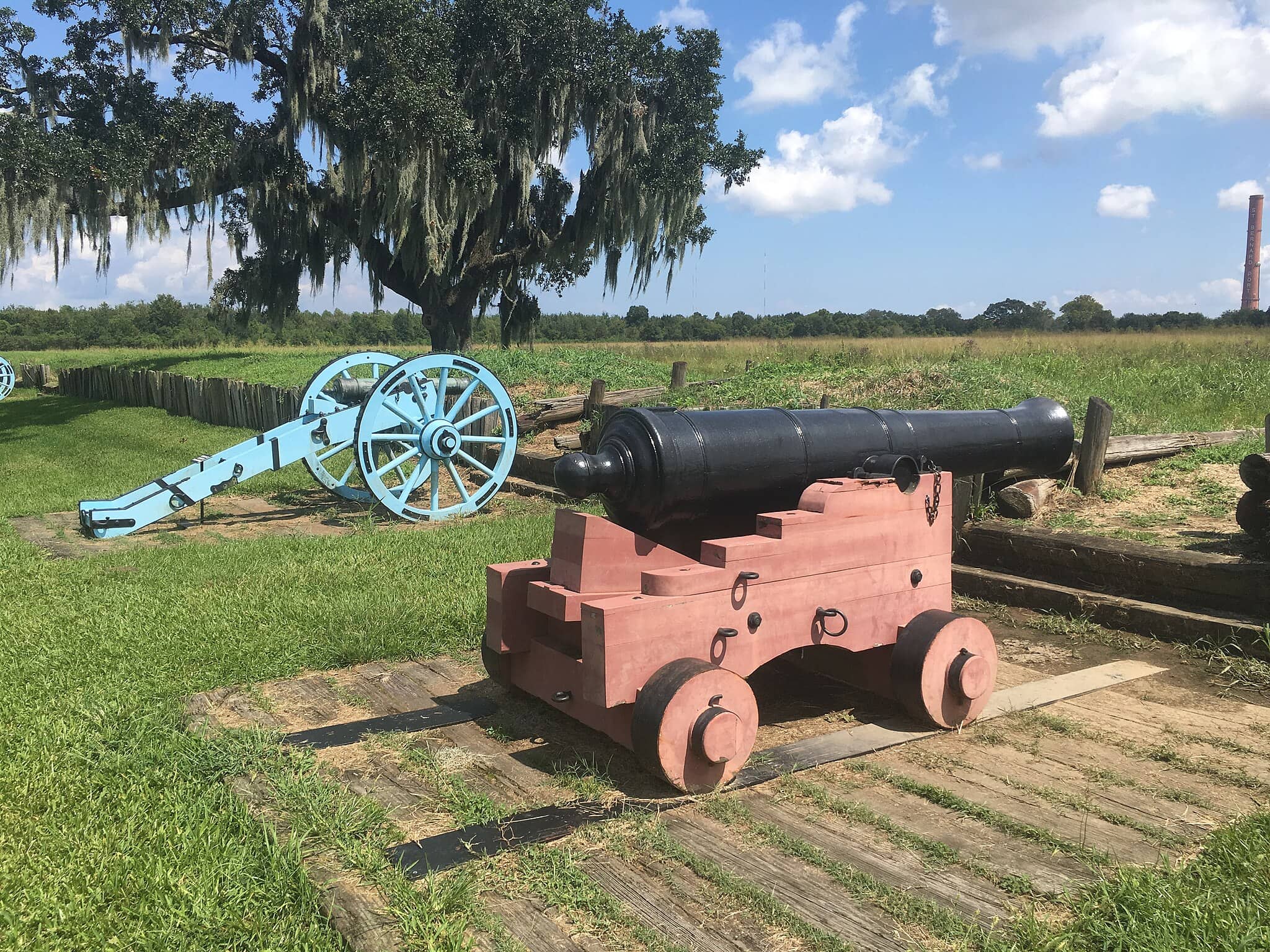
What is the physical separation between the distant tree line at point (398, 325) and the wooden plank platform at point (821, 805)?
35.2 meters

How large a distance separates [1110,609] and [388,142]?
1333 cm

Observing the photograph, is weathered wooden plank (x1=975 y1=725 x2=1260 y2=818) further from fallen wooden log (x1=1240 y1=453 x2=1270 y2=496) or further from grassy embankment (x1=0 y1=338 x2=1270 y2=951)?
fallen wooden log (x1=1240 y1=453 x2=1270 y2=496)

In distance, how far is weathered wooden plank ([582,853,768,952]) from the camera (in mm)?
2182

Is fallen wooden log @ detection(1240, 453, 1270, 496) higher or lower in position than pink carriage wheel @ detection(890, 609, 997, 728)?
higher

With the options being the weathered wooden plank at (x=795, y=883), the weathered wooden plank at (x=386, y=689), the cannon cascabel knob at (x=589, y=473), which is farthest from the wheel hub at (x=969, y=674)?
the weathered wooden plank at (x=386, y=689)

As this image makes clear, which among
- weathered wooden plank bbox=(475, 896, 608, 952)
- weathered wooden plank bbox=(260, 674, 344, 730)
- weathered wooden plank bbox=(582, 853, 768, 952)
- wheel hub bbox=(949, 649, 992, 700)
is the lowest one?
weathered wooden plank bbox=(260, 674, 344, 730)

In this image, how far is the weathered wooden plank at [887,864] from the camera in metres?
2.35

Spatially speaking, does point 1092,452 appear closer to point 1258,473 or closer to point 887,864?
point 1258,473

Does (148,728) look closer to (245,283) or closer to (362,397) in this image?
(362,397)

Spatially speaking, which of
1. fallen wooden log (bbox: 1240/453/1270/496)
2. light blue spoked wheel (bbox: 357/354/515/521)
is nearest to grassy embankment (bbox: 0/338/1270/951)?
light blue spoked wheel (bbox: 357/354/515/521)

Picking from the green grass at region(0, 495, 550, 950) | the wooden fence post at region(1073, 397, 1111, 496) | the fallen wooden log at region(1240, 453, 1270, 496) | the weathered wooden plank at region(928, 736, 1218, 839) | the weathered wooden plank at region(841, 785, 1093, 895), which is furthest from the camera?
the wooden fence post at region(1073, 397, 1111, 496)

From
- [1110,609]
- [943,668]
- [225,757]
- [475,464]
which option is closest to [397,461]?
[475,464]

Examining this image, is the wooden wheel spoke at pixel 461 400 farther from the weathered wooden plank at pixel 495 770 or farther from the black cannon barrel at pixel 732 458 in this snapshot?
the weathered wooden plank at pixel 495 770

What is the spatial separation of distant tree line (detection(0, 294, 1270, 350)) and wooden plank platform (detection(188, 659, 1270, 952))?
35.2 m
